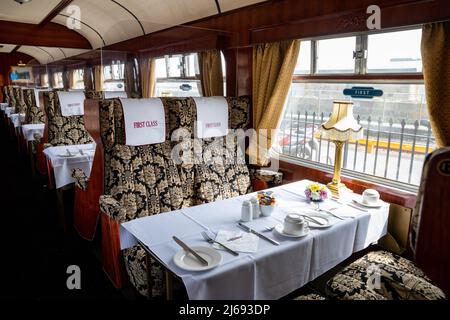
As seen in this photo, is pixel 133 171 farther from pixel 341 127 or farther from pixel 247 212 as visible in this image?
pixel 341 127

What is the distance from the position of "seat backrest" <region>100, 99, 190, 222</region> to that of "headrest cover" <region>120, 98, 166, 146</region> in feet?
0.14

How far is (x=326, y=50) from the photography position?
121 inches

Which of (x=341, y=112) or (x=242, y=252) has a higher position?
(x=341, y=112)

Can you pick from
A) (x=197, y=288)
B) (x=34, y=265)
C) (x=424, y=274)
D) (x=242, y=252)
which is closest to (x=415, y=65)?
(x=424, y=274)

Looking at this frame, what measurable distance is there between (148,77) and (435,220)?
469 cm

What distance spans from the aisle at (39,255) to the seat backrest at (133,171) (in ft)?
2.33

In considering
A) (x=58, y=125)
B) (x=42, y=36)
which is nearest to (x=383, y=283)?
(x=58, y=125)

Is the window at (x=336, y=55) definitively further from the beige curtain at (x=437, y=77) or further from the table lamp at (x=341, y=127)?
the beige curtain at (x=437, y=77)

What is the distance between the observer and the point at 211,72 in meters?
4.07

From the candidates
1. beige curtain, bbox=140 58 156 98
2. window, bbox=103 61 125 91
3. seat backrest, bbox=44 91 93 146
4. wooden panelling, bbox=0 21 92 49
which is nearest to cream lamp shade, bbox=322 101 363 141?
beige curtain, bbox=140 58 156 98

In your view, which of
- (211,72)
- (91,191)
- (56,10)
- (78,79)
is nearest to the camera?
(91,191)

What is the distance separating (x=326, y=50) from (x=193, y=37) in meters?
1.95
